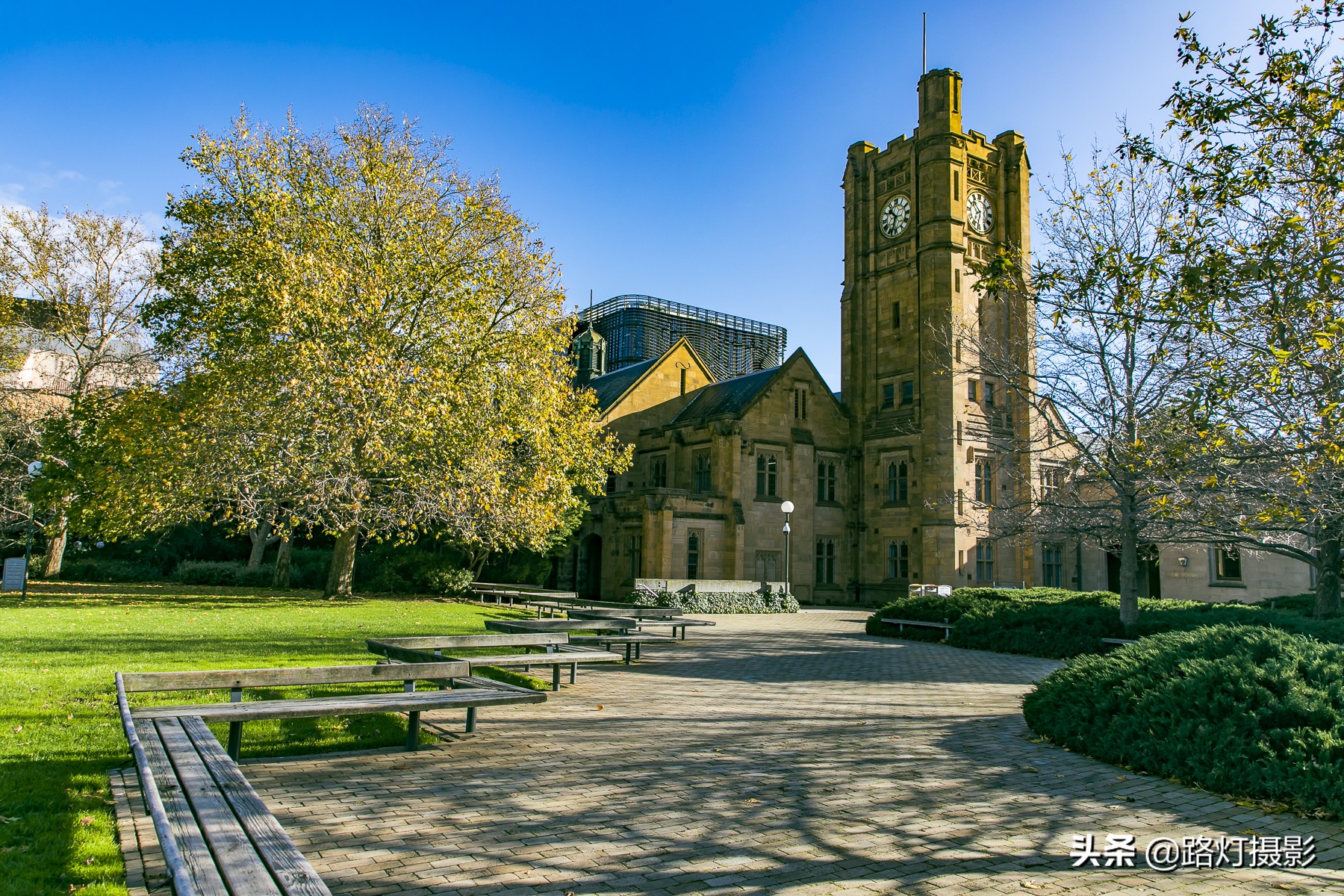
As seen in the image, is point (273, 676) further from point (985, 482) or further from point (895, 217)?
point (895, 217)

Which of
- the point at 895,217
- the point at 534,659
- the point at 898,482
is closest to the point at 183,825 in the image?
the point at 534,659

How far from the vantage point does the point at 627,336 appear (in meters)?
62.3

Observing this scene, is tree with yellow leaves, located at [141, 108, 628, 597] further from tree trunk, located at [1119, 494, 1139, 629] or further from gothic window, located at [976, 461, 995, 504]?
gothic window, located at [976, 461, 995, 504]

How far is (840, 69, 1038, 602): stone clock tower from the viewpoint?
3750cm

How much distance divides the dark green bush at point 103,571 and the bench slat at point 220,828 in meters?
33.6

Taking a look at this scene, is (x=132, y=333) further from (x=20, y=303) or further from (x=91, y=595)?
(x=91, y=595)

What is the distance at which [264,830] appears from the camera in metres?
3.87

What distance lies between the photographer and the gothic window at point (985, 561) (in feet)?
123

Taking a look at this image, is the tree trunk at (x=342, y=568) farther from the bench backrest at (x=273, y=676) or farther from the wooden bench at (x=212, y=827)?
the wooden bench at (x=212, y=827)

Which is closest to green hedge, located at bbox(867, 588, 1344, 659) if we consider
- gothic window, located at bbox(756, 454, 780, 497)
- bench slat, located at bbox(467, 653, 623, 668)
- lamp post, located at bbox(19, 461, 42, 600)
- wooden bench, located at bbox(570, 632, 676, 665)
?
wooden bench, located at bbox(570, 632, 676, 665)

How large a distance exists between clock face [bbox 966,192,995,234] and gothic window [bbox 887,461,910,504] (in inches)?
469

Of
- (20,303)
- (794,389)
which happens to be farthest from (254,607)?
(794,389)

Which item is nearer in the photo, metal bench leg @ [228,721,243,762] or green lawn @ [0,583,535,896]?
green lawn @ [0,583,535,896]

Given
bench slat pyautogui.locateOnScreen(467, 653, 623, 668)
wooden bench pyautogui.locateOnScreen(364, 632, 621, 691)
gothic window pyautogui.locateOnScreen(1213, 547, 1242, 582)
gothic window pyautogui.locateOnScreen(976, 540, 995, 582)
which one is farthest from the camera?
gothic window pyautogui.locateOnScreen(976, 540, 995, 582)
